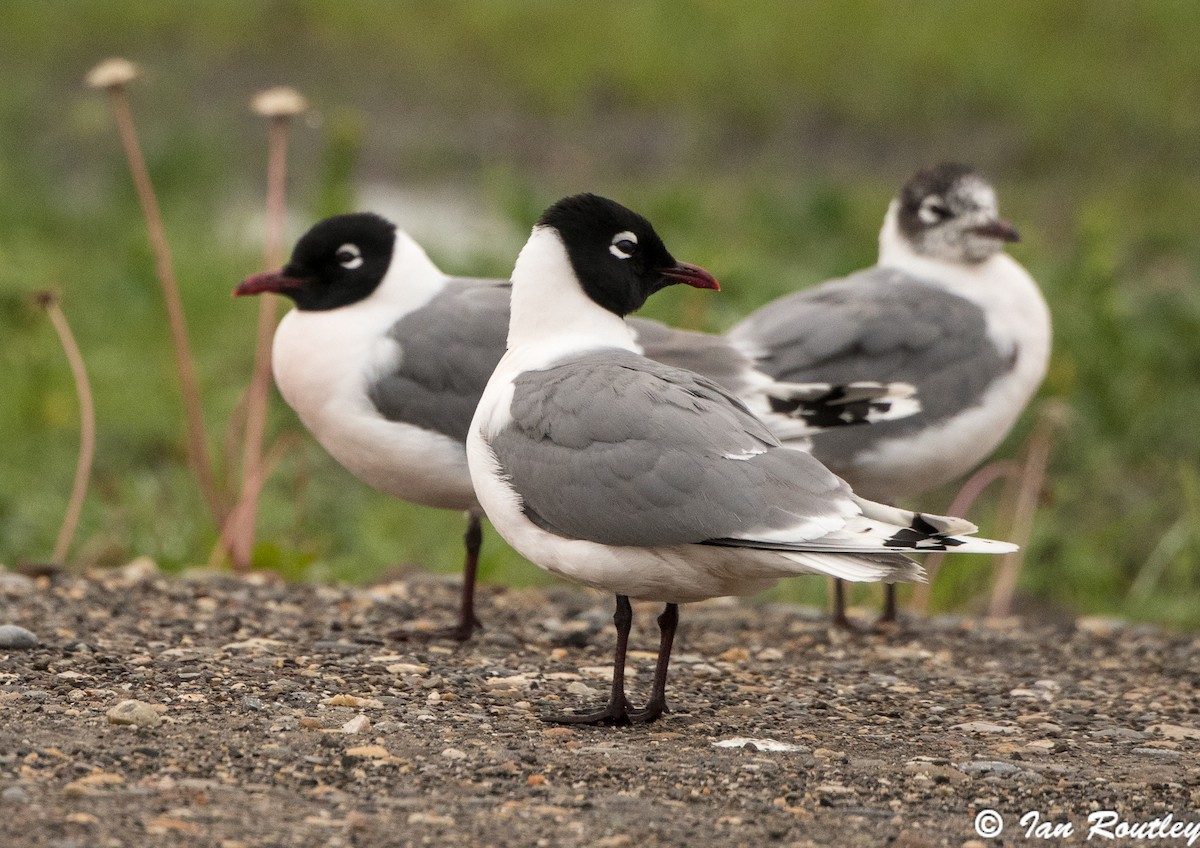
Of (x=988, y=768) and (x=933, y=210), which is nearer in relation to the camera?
(x=988, y=768)

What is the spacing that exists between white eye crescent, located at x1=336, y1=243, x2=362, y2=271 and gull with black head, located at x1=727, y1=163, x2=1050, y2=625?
52.0 inches

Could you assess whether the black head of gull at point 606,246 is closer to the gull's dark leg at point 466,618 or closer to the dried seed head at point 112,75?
the gull's dark leg at point 466,618

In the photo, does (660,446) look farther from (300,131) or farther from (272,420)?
(300,131)

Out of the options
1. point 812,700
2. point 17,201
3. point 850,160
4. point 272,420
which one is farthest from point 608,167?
point 812,700

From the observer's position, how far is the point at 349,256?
18.5 ft

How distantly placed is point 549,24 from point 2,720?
1111 centimetres

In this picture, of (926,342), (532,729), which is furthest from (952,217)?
(532,729)

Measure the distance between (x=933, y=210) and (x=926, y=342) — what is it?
0.79m

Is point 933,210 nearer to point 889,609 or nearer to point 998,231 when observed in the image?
point 998,231

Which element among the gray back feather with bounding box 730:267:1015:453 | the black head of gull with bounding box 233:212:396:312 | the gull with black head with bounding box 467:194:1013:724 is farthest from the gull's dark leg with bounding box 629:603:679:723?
the black head of gull with bounding box 233:212:396:312

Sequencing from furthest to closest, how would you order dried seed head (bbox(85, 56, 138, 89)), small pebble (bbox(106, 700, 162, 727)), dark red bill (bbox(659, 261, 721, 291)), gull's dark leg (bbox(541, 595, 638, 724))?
dried seed head (bbox(85, 56, 138, 89)) < dark red bill (bbox(659, 261, 721, 291)) < gull's dark leg (bbox(541, 595, 638, 724)) < small pebble (bbox(106, 700, 162, 727))

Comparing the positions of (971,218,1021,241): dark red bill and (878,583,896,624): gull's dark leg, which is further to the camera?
(971,218,1021,241): dark red bill

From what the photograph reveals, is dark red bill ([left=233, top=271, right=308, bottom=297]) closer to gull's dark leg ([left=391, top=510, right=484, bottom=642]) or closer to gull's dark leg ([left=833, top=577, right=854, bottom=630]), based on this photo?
gull's dark leg ([left=391, top=510, right=484, bottom=642])

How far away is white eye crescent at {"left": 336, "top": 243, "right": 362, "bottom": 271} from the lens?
5637mm
